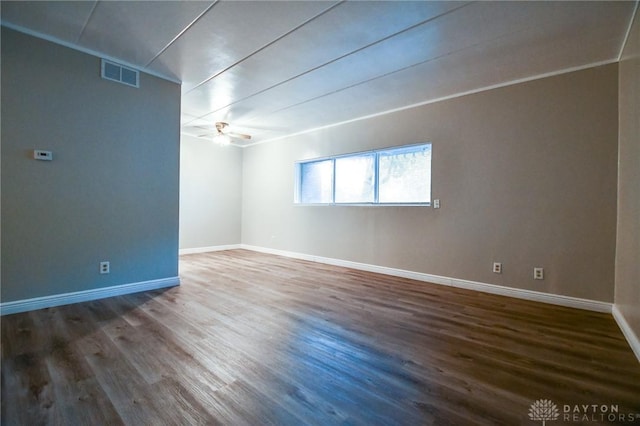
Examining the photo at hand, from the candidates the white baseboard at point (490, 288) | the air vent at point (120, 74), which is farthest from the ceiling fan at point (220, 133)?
→ the white baseboard at point (490, 288)

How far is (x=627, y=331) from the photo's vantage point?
7.38ft

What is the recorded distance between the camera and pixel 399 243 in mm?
4344

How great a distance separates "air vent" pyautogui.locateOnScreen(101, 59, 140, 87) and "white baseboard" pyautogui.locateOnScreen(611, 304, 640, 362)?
5195mm

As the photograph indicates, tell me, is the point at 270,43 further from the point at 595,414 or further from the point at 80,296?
the point at 595,414

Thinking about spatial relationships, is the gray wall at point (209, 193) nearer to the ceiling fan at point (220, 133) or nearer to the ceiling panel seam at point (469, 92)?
the ceiling fan at point (220, 133)

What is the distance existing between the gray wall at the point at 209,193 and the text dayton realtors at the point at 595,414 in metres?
6.37

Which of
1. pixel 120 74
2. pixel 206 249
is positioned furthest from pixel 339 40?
pixel 206 249

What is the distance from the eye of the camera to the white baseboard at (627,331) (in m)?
2.01

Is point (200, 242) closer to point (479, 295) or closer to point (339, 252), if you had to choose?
point (339, 252)

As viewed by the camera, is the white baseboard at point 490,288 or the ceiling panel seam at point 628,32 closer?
the ceiling panel seam at point 628,32

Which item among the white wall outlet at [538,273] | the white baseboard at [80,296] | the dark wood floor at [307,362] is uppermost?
the white wall outlet at [538,273]

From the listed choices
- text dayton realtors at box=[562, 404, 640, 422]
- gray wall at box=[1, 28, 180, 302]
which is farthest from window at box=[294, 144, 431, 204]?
text dayton realtors at box=[562, 404, 640, 422]

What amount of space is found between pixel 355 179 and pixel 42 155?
4.09 m

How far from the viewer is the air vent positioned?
307 cm
